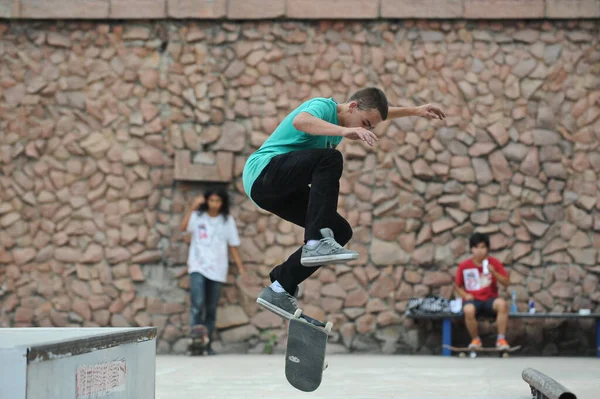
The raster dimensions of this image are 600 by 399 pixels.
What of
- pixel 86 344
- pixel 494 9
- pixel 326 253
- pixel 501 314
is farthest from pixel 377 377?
pixel 494 9

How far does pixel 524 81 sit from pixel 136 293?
16.5 feet

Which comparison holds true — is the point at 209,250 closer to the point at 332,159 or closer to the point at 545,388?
the point at 332,159

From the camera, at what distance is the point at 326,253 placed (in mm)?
4531

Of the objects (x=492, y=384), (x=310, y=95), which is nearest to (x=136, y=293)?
(x=310, y=95)

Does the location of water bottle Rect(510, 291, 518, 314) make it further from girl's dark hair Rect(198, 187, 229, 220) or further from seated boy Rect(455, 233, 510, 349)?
girl's dark hair Rect(198, 187, 229, 220)

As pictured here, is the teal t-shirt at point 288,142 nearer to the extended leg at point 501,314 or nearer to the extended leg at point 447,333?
the extended leg at point 501,314

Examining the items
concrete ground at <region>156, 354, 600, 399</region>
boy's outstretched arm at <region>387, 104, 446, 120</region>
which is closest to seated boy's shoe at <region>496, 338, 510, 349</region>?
concrete ground at <region>156, 354, 600, 399</region>

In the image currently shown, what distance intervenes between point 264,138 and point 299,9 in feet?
5.02

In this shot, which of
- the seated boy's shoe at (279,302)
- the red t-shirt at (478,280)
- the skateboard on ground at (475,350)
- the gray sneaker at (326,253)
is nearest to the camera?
the gray sneaker at (326,253)

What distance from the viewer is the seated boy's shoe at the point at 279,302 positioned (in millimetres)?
4895

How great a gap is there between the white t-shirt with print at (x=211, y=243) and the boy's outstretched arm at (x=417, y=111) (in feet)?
16.4

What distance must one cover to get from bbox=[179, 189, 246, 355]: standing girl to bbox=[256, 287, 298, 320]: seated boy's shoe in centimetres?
495

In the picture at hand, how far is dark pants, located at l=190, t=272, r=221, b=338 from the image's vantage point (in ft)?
32.1

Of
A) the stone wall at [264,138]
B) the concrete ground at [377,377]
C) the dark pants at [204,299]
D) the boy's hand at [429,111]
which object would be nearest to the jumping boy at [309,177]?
the boy's hand at [429,111]
